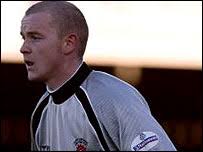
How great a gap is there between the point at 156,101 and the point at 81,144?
12.3ft

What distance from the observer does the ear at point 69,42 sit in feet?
8.75

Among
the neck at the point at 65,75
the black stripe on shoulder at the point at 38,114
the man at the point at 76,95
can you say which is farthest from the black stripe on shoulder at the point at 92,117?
the black stripe on shoulder at the point at 38,114

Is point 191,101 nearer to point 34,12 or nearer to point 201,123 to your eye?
point 201,123

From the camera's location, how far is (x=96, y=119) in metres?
2.54

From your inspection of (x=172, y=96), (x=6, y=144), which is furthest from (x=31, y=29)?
(x=172, y=96)

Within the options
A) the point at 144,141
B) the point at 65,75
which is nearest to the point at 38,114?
the point at 65,75

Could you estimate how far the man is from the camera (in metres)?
2.46

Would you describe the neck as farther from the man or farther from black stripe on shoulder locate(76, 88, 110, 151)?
black stripe on shoulder locate(76, 88, 110, 151)

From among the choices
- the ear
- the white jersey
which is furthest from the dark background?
the ear

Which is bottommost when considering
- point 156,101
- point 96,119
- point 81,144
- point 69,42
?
point 156,101

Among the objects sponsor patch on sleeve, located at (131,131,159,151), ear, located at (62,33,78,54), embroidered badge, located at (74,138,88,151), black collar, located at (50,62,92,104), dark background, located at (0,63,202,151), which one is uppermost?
ear, located at (62,33,78,54)

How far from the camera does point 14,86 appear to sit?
6.04 meters

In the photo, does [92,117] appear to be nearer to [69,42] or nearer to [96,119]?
[96,119]

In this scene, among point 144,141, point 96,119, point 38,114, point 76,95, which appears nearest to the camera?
point 144,141
